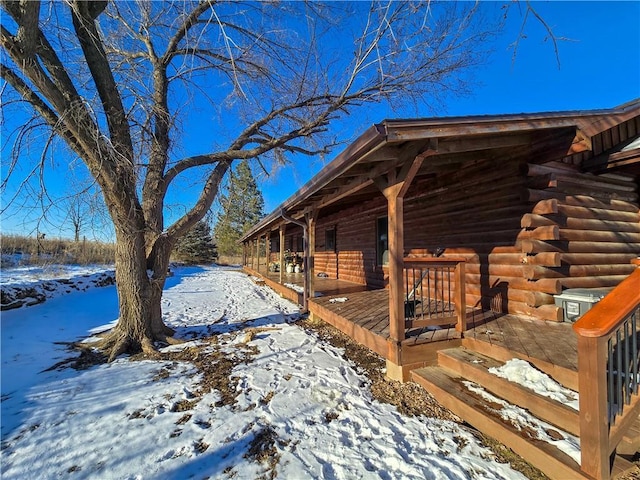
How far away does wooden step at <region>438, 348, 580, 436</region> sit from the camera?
2260mm

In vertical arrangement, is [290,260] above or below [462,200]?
below

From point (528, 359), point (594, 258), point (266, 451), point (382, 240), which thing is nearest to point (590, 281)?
point (594, 258)

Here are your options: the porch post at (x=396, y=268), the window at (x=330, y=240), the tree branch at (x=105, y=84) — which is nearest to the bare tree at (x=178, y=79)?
the tree branch at (x=105, y=84)

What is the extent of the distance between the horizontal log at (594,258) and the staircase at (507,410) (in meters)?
2.30

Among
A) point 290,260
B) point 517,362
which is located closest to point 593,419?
point 517,362

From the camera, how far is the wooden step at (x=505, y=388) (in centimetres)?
226

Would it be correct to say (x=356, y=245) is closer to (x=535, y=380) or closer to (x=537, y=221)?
(x=537, y=221)

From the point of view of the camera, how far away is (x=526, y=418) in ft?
8.04

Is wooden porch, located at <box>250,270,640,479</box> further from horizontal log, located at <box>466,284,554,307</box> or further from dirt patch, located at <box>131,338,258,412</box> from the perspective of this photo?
dirt patch, located at <box>131,338,258,412</box>

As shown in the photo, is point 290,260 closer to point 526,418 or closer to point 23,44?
point 23,44

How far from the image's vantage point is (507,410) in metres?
2.56

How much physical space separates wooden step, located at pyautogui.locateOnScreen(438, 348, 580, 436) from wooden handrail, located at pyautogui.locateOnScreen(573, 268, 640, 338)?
885 mm

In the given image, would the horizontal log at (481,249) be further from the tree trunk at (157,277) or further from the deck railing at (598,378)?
the tree trunk at (157,277)

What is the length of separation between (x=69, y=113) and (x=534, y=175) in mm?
6501
